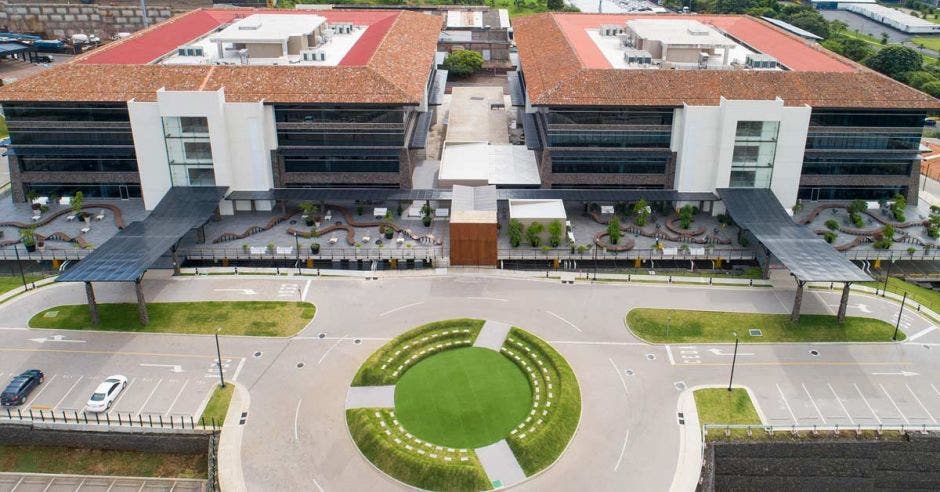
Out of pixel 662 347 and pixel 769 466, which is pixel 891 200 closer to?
pixel 662 347

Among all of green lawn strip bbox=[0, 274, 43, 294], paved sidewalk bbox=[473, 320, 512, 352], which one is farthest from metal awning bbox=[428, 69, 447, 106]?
green lawn strip bbox=[0, 274, 43, 294]

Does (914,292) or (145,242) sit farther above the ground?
(145,242)

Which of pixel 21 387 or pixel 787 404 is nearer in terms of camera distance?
pixel 787 404

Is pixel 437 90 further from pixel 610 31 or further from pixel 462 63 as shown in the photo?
pixel 462 63

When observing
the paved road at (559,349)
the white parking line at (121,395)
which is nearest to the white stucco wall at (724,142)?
the paved road at (559,349)

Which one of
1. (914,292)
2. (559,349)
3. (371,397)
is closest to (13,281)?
(371,397)
